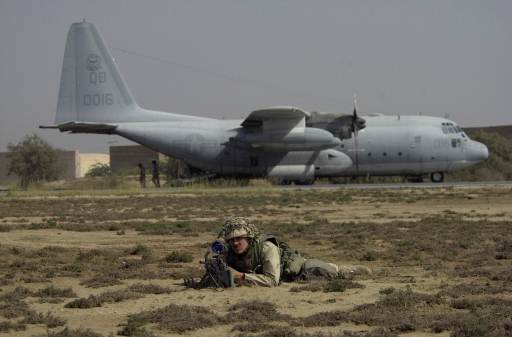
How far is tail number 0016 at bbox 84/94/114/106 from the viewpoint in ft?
144

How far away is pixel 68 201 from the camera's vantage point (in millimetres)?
35594

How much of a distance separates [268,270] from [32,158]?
63851 millimetres

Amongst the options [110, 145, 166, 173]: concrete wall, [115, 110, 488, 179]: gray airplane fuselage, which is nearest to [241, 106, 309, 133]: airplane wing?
[115, 110, 488, 179]: gray airplane fuselage

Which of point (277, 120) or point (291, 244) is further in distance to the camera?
point (277, 120)

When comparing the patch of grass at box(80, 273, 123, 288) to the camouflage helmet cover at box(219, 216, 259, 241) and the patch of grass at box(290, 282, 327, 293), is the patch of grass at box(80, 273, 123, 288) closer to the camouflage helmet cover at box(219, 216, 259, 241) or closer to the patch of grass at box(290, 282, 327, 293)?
the camouflage helmet cover at box(219, 216, 259, 241)

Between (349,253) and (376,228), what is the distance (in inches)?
190

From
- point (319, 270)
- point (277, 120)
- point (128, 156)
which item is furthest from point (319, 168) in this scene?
point (128, 156)

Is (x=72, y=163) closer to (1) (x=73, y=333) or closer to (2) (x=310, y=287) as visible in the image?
(2) (x=310, y=287)

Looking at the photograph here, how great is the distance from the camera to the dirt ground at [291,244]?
8.22 m

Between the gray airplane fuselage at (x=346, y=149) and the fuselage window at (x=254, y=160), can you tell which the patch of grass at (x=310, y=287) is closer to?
the gray airplane fuselage at (x=346, y=149)

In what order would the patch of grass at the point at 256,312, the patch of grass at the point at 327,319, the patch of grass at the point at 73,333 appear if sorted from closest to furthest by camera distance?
1. the patch of grass at the point at 73,333
2. the patch of grass at the point at 327,319
3. the patch of grass at the point at 256,312

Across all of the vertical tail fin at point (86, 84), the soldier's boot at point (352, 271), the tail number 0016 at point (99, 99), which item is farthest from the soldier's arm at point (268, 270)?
the tail number 0016 at point (99, 99)

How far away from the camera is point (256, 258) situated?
34.8ft

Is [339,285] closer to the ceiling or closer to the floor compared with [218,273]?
closer to the floor
